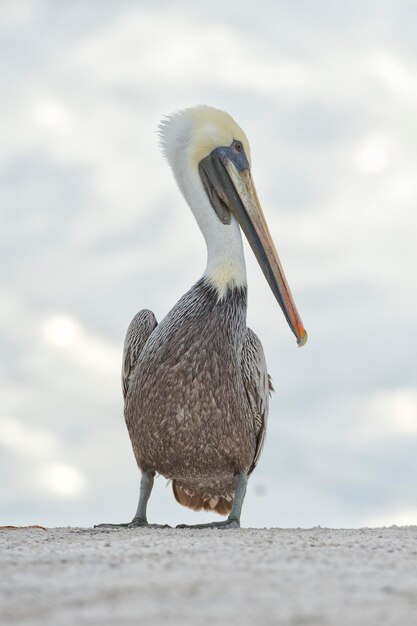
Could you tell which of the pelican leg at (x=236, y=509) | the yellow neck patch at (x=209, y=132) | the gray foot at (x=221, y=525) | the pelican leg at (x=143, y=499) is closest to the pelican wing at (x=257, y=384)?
the pelican leg at (x=236, y=509)

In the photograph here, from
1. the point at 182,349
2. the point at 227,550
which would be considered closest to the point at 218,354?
the point at 182,349

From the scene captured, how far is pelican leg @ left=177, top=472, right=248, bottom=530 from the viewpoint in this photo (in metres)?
9.44

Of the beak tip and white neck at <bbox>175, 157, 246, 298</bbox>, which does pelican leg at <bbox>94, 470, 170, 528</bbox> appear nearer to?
white neck at <bbox>175, 157, 246, 298</bbox>

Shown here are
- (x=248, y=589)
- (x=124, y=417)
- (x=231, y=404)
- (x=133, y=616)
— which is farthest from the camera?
(x=124, y=417)

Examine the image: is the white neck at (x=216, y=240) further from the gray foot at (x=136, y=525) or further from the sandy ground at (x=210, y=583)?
the sandy ground at (x=210, y=583)

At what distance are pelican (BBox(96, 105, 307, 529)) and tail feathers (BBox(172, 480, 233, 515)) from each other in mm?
14

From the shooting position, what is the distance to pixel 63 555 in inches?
220

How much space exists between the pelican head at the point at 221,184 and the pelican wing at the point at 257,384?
0.73 metres

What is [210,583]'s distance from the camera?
4.49 meters

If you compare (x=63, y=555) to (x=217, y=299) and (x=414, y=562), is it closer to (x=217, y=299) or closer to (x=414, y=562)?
(x=414, y=562)

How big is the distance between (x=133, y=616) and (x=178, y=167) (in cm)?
775

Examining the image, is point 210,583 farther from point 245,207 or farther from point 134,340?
point 245,207

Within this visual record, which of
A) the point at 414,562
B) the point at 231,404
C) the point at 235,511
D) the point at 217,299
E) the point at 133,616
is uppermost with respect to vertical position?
the point at 217,299

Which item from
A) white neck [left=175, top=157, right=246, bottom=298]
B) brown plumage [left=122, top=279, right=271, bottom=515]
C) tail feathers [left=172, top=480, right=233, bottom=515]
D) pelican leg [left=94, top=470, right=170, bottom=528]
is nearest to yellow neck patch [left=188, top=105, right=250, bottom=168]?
white neck [left=175, top=157, right=246, bottom=298]
